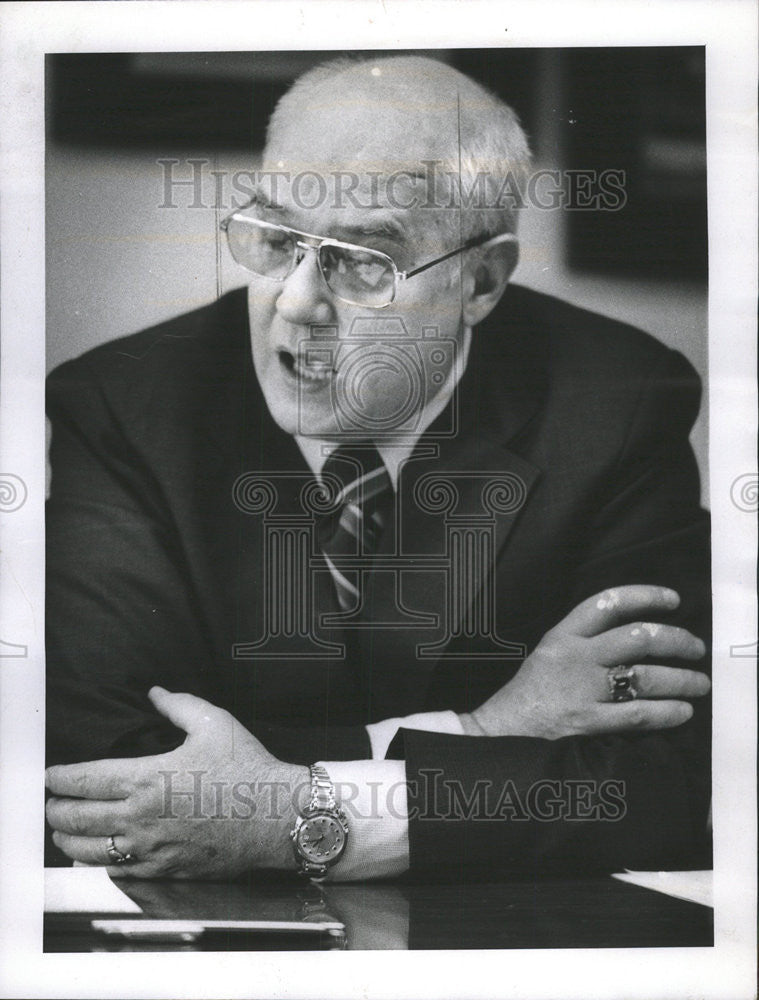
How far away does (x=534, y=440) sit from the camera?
298cm

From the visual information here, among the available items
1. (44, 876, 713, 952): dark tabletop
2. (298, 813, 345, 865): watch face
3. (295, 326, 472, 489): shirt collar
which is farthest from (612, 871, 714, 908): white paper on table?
(295, 326, 472, 489): shirt collar

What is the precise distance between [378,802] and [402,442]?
80 cm

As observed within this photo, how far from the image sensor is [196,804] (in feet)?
9.60

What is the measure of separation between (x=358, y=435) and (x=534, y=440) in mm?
394

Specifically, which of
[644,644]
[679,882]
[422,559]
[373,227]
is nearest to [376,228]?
[373,227]

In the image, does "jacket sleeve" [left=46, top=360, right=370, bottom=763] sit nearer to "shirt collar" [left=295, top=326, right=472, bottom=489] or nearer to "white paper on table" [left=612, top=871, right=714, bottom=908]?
"shirt collar" [left=295, top=326, right=472, bottom=489]

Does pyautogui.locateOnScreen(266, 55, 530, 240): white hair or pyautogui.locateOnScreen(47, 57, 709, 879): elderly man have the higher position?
pyautogui.locateOnScreen(266, 55, 530, 240): white hair

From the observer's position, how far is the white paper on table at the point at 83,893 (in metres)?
2.93

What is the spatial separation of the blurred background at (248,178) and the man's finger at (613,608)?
295 mm

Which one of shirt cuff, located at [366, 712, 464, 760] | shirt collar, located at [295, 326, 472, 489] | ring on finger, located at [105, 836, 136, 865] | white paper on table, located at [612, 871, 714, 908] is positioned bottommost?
white paper on table, located at [612, 871, 714, 908]

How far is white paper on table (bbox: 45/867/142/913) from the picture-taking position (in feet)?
9.61

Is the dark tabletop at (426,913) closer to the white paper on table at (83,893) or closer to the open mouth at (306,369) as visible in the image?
the white paper on table at (83,893)

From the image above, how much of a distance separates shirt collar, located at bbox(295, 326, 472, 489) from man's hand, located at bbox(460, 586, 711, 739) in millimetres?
515

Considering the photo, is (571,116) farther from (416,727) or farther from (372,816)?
(372,816)
